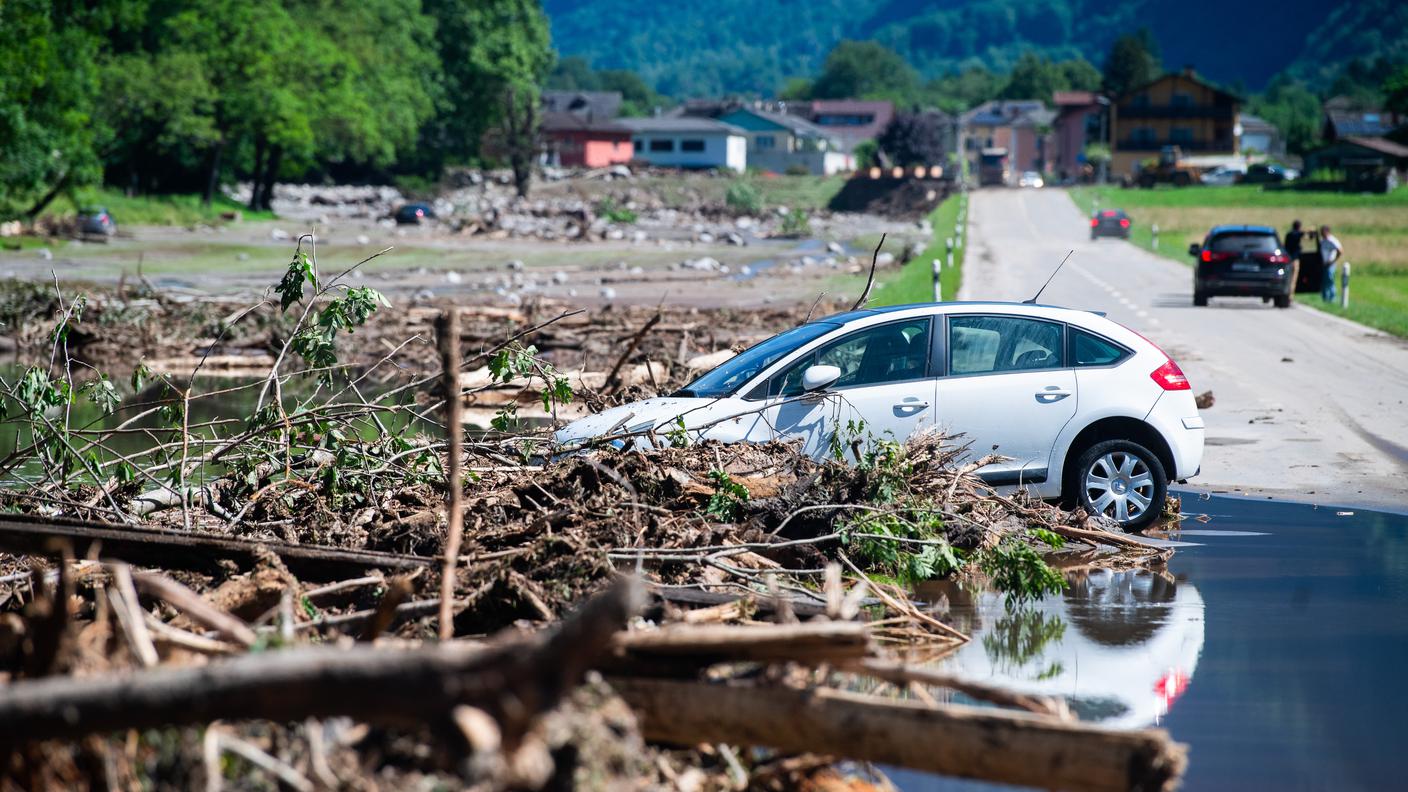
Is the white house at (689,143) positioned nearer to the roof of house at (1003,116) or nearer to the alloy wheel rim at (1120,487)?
the roof of house at (1003,116)

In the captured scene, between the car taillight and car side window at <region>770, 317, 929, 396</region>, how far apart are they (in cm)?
168

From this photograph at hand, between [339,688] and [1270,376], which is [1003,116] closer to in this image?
[1270,376]

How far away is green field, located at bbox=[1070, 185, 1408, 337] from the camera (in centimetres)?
3309

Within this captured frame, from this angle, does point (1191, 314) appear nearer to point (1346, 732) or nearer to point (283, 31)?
point (1346, 732)

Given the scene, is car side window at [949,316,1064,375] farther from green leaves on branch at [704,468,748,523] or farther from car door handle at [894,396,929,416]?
green leaves on branch at [704,468,748,523]

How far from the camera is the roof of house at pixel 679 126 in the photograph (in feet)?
483

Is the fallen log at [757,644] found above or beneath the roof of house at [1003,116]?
beneath

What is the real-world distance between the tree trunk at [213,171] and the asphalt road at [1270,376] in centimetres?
4378

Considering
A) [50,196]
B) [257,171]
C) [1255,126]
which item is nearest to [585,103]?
[1255,126]

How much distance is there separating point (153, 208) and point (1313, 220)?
55.2m

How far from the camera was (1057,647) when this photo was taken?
7324 millimetres

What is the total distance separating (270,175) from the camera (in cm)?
7994

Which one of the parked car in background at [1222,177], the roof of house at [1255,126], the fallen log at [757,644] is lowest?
the fallen log at [757,644]

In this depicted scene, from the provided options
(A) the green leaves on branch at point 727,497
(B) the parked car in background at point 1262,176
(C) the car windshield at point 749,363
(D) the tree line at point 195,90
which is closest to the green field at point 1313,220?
(B) the parked car in background at point 1262,176
